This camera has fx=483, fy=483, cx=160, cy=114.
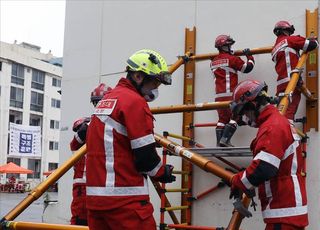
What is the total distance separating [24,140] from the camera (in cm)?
4150

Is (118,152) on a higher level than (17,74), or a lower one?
lower

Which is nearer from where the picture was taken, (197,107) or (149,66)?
(149,66)

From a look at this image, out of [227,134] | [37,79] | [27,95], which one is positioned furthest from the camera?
[37,79]

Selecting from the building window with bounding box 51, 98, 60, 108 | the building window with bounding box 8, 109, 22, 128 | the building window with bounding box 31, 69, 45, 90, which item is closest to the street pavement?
the building window with bounding box 8, 109, 22, 128

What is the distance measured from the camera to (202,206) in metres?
7.01

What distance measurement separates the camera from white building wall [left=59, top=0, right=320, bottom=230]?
6789 mm

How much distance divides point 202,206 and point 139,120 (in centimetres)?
370

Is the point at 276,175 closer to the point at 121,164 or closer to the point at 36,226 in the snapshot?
the point at 121,164

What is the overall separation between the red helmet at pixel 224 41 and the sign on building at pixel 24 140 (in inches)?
1386

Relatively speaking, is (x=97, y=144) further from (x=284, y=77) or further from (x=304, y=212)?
(x=284, y=77)

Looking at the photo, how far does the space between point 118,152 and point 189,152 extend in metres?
1.60

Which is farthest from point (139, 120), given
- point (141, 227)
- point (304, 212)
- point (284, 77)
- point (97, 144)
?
point (284, 77)

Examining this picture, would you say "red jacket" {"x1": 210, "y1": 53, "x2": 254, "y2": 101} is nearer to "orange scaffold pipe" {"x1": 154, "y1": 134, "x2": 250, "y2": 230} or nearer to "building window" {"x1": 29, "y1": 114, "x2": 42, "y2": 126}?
"orange scaffold pipe" {"x1": 154, "y1": 134, "x2": 250, "y2": 230}

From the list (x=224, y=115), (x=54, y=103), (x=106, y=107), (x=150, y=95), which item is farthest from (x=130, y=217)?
(x=54, y=103)
